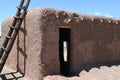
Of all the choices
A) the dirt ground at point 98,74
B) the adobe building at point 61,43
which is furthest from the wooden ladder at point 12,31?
the dirt ground at point 98,74

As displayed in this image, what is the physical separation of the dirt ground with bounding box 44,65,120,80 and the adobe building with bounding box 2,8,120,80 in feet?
1.07

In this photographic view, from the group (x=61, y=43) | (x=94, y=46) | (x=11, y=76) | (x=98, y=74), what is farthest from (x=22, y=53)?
(x=94, y=46)

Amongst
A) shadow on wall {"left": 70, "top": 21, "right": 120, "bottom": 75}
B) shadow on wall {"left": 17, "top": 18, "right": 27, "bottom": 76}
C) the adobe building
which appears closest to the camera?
the adobe building

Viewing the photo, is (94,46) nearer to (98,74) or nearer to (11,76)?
(98,74)

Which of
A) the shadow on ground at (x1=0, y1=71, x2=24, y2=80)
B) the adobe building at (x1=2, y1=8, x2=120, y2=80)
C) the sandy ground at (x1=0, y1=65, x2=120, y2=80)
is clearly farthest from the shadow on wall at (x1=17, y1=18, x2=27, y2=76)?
the sandy ground at (x1=0, y1=65, x2=120, y2=80)

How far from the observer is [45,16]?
11.1 meters

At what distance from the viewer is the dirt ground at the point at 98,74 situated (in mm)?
11033

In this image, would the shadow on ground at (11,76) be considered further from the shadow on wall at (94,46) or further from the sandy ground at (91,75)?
the shadow on wall at (94,46)

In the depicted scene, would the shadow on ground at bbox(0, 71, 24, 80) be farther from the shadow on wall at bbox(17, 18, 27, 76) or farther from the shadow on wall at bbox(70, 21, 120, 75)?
the shadow on wall at bbox(70, 21, 120, 75)

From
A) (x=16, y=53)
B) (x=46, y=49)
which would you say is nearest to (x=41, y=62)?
(x=46, y=49)

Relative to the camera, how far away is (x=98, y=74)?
12.3 m

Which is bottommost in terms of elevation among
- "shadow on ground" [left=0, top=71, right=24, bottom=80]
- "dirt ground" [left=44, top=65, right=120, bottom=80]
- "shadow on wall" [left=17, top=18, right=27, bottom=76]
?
"dirt ground" [left=44, top=65, right=120, bottom=80]

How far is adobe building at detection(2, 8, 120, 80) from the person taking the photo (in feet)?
36.2

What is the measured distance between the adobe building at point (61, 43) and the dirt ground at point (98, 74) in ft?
1.07
